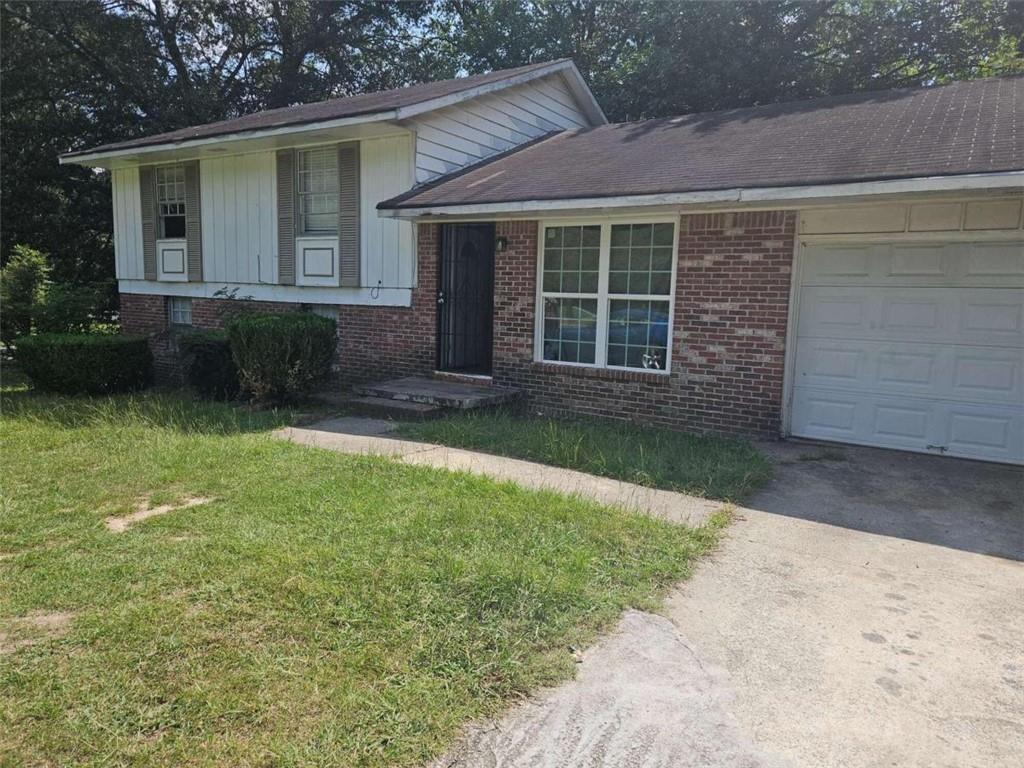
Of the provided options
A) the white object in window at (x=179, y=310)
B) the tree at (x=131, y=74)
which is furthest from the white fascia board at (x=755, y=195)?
the tree at (x=131, y=74)

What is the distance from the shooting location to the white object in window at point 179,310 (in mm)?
13289

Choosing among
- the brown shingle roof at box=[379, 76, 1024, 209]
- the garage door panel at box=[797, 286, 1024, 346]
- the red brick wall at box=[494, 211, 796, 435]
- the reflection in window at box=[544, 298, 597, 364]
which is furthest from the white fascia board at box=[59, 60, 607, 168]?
the garage door panel at box=[797, 286, 1024, 346]

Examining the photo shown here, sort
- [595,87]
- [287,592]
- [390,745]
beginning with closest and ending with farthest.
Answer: [390,745] < [287,592] < [595,87]

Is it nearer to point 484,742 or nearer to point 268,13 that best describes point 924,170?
point 484,742

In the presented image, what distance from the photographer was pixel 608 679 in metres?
2.95

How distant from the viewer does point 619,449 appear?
6.88m

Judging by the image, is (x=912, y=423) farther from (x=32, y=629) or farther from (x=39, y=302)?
(x=39, y=302)

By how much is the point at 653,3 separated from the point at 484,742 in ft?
58.3

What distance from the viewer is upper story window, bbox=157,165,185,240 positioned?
12875mm

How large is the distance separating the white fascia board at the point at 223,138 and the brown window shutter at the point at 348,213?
0.73 metres

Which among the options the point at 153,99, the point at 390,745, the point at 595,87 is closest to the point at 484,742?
the point at 390,745

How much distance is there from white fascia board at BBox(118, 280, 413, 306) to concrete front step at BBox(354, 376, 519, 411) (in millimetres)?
1353

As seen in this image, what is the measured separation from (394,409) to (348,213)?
3507mm

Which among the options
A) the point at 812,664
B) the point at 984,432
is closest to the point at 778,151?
the point at 984,432
